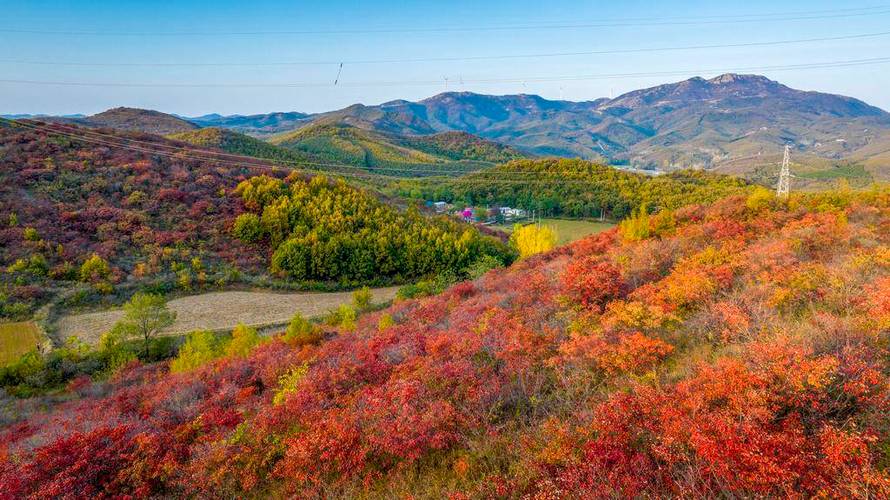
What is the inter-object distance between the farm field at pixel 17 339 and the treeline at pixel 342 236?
19.9 meters

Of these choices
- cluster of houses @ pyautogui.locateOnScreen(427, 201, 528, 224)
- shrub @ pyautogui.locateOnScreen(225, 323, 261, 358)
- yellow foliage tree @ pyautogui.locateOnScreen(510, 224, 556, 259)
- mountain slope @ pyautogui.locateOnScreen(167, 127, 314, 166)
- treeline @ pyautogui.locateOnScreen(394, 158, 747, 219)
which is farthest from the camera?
cluster of houses @ pyautogui.locateOnScreen(427, 201, 528, 224)

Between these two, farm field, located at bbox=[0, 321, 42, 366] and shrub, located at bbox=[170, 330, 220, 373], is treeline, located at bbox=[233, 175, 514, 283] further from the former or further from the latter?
farm field, located at bbox=[0, 321, 42, 366]

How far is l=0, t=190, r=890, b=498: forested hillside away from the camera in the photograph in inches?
264

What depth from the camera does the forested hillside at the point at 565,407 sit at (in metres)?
6.70

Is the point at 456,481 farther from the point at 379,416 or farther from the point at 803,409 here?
the point at 803,409

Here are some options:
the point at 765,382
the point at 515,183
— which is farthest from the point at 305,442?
the point at 515,183

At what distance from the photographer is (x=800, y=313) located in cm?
1198

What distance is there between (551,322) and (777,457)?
9.27 m

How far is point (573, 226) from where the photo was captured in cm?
8500

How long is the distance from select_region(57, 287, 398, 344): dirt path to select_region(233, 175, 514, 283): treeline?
404cm

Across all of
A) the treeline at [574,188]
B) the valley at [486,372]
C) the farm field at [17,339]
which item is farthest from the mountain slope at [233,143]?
the farm field at [17,339]

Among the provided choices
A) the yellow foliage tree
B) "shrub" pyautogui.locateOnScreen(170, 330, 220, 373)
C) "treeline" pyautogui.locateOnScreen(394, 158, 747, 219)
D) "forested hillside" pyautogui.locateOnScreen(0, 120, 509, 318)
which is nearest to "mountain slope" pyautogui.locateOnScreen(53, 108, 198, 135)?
"treeline" pyautogui.locateOnScreen(394, 158, 747, 219)

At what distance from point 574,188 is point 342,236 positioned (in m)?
63.8

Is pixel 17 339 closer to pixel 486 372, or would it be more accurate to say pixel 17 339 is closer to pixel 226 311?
pixel 226 311
